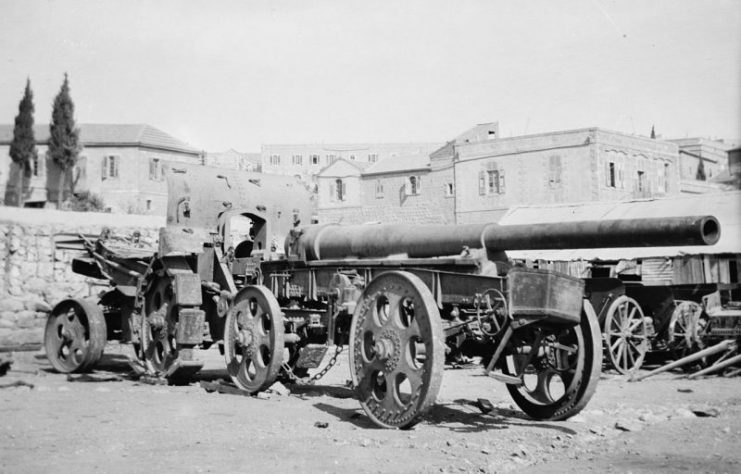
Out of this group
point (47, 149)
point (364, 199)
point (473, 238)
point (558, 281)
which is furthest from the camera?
point (364, 199)

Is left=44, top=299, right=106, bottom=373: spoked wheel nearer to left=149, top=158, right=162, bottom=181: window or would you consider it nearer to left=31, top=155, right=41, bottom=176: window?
left=149, top=158, right=162, bottom=181: window

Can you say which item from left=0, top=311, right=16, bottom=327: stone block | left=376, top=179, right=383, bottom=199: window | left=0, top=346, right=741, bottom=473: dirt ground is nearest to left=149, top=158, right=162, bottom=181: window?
left=376, top=179, right=383, bottom=199: window

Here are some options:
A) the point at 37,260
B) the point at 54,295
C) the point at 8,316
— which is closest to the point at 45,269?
the point at 37,260

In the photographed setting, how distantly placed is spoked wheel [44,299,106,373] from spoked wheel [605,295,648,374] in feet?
30.7

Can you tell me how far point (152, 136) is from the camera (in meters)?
56.8

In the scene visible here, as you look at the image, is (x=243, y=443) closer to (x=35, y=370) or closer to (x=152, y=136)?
(x=35, y=370)

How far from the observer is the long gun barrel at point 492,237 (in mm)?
7109

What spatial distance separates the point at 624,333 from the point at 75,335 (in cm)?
1047

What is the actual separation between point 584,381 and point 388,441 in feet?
7.48

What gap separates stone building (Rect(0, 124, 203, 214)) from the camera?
54969 millimetres

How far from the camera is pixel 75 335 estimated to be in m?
13.5

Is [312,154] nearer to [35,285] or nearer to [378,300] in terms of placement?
[35,285]

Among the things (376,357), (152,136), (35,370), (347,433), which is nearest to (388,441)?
(347,433)

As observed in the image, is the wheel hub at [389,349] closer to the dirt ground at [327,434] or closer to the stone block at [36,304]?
the dirt ground at [327,434]
